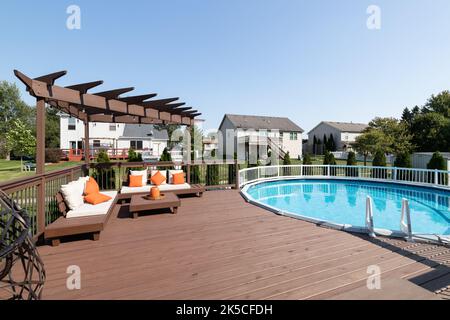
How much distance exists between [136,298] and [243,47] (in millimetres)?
12879

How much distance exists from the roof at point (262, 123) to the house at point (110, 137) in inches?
437

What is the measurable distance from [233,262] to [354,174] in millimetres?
14232

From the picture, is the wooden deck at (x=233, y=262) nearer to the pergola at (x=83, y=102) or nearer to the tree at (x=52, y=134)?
the pergola at (x=83, y=102)

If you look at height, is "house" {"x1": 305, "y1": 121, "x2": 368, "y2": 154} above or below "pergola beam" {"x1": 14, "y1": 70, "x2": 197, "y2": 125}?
above

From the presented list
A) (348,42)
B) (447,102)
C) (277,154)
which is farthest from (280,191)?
(447,102)

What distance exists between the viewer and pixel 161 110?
7977mm

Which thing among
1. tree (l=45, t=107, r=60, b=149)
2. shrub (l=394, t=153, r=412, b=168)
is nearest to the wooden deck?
shrub (l=394, t=153, r=412, b=168)

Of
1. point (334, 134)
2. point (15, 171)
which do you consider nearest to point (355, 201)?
point (15, 171)

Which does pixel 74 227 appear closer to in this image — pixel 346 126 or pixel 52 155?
pixel 52 155

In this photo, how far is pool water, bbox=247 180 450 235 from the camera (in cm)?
759

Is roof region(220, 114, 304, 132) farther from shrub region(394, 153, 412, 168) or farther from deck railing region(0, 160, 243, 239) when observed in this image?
deck railing region(0, 160, 243, 239)

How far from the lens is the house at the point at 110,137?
90.2 ft

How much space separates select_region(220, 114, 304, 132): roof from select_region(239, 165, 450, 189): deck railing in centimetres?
1626

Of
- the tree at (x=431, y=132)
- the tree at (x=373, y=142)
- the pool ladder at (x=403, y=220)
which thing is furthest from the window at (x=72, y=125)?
the tree at (x=431, y=132)
